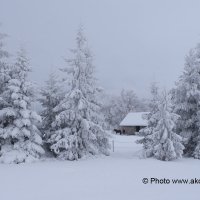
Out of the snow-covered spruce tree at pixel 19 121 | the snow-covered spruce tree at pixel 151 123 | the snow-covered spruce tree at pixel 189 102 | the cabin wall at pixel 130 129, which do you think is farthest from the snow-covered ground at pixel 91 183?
the cabin wall at pixel 130 129

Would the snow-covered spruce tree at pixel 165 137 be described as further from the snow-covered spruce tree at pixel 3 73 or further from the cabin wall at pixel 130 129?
the cabin wall at pixel 130 129

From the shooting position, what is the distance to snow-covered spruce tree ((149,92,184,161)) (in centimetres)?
2350

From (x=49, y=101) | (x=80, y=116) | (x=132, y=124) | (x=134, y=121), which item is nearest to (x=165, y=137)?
(x=80, y=116)

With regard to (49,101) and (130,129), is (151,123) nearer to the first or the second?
(49,101)

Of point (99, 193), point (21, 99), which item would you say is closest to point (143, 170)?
point (99, 193)

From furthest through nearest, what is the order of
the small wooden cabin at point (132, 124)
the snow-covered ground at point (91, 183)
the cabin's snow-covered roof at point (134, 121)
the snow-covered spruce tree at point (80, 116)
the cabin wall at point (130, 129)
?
the cabin wall at point (130, 129) < the small wooden cabin at point (132, 124) < the cabin's snow-covered roof at point (134, 121) < the snow-covered spruce tree at point (80, 116) < the snow-covered ground at point (91, 183)

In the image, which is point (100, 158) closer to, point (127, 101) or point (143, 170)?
point (143, 170)

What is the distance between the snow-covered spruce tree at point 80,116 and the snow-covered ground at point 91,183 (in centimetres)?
369

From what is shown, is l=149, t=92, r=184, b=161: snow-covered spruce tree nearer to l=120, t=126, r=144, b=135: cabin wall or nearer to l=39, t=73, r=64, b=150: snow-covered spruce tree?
l=39, t=73, r=64, b=150: snow-covered spruce tree

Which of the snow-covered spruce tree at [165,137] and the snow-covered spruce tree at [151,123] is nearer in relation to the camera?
the snow-covered spruce tree at [165,137]

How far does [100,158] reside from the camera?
2420 centimetres

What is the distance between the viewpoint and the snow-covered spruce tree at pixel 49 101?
25.5 m

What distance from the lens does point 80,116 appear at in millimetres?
23609

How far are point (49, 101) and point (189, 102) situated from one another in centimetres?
1256
